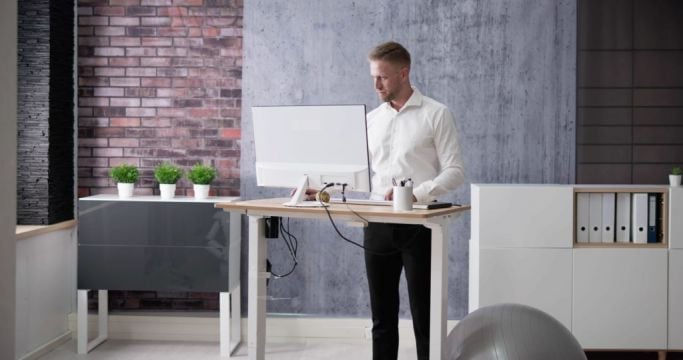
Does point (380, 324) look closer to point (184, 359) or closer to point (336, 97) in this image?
point (184, 359)

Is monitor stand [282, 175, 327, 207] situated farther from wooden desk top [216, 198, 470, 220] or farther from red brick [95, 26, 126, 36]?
red brick [95, 26, 126, 36]

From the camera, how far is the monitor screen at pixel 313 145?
9.23 ft

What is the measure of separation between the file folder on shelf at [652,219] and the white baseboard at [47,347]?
3382 mm

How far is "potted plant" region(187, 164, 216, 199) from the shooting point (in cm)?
423

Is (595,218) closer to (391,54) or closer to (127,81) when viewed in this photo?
(391,54)

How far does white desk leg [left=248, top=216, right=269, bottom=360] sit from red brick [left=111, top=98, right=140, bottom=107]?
1.76m

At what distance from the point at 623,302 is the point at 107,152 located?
10.1 ft

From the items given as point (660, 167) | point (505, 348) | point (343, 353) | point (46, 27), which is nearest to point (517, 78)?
point (660, 167)

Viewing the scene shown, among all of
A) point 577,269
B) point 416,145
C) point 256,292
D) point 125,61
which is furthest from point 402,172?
point 125,61

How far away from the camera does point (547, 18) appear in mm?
4332

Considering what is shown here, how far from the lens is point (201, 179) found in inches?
167

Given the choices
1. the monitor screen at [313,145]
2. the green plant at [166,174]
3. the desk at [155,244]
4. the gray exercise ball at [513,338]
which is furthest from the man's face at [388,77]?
the green plant at [166,174]

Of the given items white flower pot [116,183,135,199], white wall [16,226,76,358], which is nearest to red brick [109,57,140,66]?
white flower pot [116,183,135,199]

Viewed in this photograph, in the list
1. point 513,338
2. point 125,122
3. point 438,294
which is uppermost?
point 125,122
